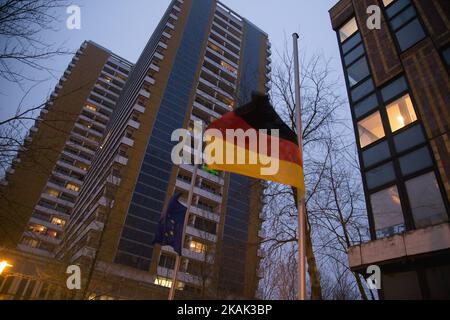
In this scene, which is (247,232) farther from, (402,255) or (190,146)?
(402,255)

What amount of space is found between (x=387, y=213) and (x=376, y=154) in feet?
9.87

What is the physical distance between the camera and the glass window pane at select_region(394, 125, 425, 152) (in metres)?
13.5

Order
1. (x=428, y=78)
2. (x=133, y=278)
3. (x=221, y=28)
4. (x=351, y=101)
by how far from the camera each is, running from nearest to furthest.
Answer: (x=428, y=78), (x=351, y=101), (x=133, y=278), (x=221, y=28)

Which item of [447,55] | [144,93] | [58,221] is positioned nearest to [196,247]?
[144,93]

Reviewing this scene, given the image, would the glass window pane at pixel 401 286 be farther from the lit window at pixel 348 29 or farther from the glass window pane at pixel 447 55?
the lit window at pixel 348 29

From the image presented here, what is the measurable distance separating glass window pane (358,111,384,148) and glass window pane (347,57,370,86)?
118 inches

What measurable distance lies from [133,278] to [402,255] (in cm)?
3640

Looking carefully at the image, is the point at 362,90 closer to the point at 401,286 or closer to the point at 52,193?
the point at 401,286

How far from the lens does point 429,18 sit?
15219 mm

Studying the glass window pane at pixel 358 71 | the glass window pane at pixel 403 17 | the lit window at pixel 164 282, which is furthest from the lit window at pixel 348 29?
the lit window at pixel 164 282

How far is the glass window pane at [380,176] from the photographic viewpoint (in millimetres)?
13859

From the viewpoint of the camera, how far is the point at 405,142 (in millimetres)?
13930

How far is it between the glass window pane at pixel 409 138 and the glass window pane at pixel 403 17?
21.1 feet
